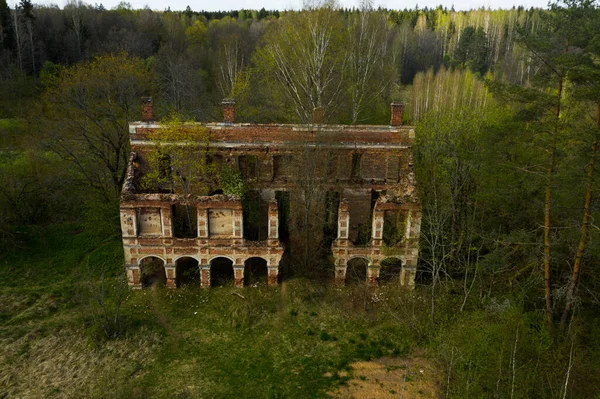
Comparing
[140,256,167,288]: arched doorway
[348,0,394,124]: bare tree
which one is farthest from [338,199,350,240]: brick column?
[348,0,394,124]: bare tree

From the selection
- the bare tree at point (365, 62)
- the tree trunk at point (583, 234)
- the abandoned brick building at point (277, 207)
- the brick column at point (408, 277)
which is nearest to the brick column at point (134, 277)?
the abandoned brick building at point (277, 207)

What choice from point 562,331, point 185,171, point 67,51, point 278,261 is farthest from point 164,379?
point 67,51

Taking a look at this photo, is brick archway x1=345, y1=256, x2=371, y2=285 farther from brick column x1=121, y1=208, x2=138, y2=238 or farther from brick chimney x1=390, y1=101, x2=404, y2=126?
brick column x1=121, y1=208, x2=138, y2=238

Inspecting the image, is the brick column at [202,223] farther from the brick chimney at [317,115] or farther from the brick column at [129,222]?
the brick chimney at [317,115]

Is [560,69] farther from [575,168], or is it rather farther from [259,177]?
[259,177]

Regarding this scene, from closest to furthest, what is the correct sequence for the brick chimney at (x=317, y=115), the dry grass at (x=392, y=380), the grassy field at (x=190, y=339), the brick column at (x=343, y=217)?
the dry grass at (x=392, y=380), the grassy field at (x=190, y=339), the brick column at (x=343, y=217), the brick chimney at (x=317, y=115)

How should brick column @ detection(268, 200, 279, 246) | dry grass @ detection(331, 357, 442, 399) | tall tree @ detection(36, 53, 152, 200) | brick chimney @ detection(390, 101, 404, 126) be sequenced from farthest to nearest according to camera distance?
tall tree @ detection(36, 53, 152, 200), brick chimney @ detection(390, 101, 404, 126), brick column @ detection(268, 200, 279, 246), dry grass @ detection(331, 357, 442, 399)

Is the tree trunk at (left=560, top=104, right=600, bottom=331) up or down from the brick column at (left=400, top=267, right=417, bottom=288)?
up

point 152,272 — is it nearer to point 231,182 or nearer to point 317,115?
point 231,182
